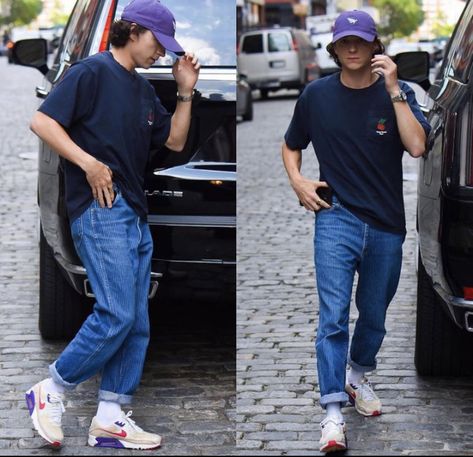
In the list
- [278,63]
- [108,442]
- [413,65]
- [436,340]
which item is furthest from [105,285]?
[278,63]

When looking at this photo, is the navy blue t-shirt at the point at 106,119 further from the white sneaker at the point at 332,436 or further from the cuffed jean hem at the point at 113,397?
the white sneaker at the point at 332,436

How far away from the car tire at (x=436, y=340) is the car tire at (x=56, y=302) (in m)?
1.69

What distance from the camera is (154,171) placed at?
18.1ft

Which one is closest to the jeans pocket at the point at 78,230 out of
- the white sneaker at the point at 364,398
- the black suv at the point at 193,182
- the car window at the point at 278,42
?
the black suv at the point at 193,182

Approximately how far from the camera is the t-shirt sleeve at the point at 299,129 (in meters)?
4.95

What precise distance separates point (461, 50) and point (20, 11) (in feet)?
374

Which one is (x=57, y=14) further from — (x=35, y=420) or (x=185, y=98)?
(x=35, y=420)

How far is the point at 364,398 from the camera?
5.32 meters

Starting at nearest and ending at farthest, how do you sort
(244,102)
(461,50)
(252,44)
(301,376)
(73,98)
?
(73,98), (461,50), (301,376), (244,102), (252,44)

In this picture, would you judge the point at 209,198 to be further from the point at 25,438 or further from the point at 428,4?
the point at 428,4

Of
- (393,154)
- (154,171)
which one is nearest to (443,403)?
(393,154)

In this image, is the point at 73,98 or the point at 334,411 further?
the point at 334,411

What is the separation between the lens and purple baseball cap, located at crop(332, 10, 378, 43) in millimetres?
4773

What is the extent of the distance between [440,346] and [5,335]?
2.34 metres
